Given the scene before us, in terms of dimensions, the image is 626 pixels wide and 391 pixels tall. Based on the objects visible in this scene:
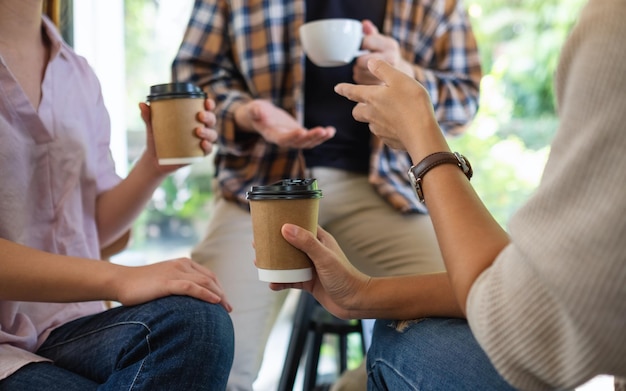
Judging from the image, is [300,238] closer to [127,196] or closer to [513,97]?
[127,196]

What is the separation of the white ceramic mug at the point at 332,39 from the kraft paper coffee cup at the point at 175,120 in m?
0.31

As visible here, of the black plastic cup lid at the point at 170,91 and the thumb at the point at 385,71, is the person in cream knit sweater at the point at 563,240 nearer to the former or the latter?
the thumb at the point at 385,71

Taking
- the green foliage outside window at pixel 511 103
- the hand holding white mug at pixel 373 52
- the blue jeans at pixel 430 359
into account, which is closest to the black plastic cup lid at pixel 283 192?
the blue jeans at pixel 430 359

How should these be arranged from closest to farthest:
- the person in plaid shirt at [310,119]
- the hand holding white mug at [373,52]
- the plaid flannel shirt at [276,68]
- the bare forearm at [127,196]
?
the bare forearm at [127,196] → the hand holding white mug at [373,52] → the person in plaid shirt at [310,119] → the plaid flannel shirt at [276,68]

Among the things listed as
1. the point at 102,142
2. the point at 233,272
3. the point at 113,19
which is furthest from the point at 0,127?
the point at 113,19

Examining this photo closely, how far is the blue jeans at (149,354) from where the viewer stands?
1014 mm

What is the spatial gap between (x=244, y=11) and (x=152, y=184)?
611 mm

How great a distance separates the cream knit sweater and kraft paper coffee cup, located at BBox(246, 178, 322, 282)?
1.12 feet

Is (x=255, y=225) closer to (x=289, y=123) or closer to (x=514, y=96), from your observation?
(x=289, y=123)

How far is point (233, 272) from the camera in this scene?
1604mm

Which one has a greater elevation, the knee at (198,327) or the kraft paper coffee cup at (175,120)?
the kraft paper coffee cup at (175,120)

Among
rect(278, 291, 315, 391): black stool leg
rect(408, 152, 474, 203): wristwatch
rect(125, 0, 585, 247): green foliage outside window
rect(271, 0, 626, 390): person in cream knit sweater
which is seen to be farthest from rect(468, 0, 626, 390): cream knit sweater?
rect(125, 0, 585, 247): green foliage outside window

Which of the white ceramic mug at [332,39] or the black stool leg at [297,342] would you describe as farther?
the black stool leg at [297,342]

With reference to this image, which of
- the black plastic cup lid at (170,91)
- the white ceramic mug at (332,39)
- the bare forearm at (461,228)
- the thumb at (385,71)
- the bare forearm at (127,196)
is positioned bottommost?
the bare forearm at (127,196)
